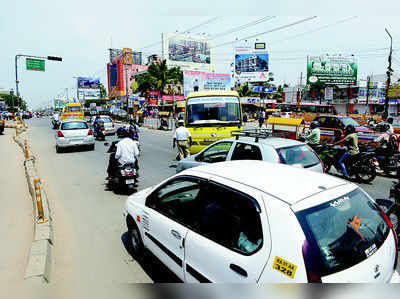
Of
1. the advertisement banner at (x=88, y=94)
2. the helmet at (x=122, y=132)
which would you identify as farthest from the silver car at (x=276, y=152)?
the advertisement banner at (x=88, y=94)

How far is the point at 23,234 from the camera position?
16.1ft

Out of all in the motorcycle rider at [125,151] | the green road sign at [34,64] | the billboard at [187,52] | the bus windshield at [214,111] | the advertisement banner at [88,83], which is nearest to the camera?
the motorcycle rider at [125,151]

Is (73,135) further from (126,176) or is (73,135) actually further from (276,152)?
(276,152)

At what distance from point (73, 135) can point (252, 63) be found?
113ft

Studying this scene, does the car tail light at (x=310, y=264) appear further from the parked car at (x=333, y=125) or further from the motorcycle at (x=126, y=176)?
the parked car at (x=333, y=125)

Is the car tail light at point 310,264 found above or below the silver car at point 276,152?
below

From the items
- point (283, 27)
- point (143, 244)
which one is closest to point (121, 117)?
point (283, 27)

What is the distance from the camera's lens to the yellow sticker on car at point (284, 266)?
1.98 meters

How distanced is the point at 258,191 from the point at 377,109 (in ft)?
155

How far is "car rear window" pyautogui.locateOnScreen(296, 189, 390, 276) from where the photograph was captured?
6.73ft

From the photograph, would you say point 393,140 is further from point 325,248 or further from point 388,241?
point 325,248

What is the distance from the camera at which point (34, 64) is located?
81.0ft

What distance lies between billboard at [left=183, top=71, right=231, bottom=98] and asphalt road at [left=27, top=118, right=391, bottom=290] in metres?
31.5

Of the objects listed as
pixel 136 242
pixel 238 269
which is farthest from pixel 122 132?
pixel 238 269
